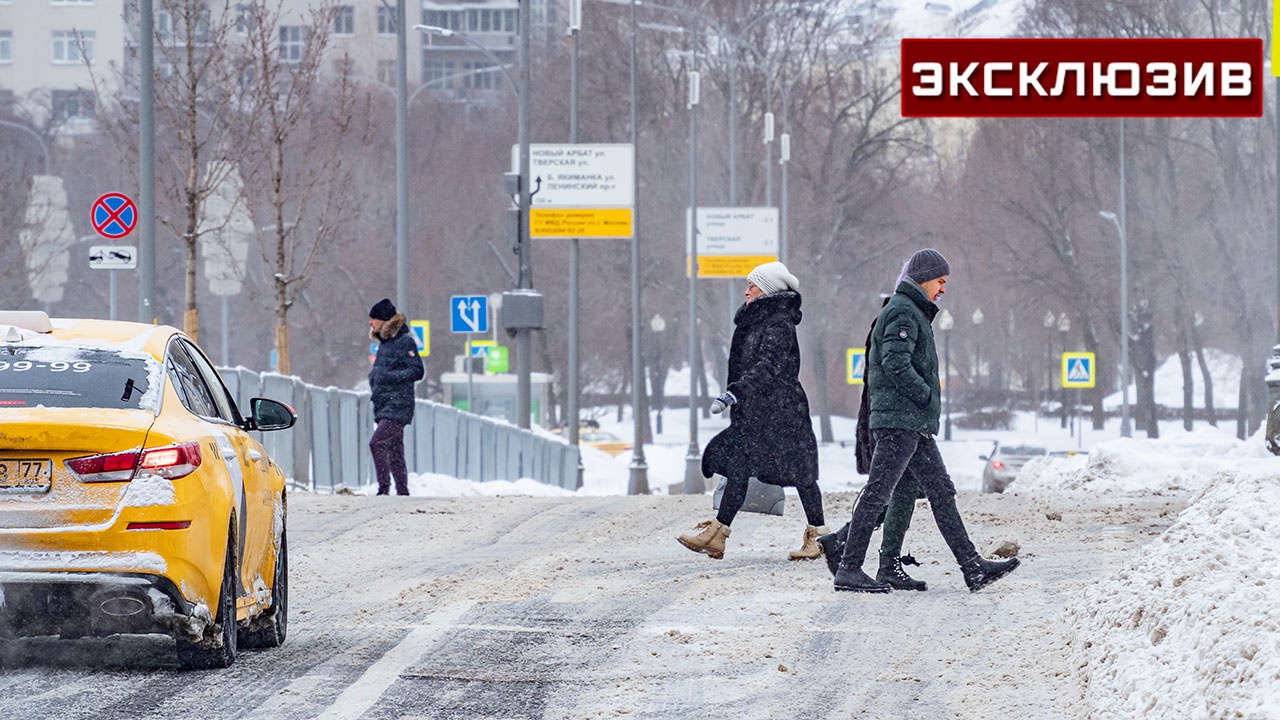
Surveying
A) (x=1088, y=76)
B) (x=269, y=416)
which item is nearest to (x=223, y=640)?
(x=269, y=416)

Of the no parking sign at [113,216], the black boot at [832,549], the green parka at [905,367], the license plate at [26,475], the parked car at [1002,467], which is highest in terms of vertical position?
the no parking sign at [113,216]

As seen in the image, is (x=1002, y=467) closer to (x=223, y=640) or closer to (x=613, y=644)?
(x=613, y=644)

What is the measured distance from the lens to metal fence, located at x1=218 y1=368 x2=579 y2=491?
78.8 ft

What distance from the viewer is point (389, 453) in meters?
19.4

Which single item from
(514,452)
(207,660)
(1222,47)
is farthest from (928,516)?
(1222,47)

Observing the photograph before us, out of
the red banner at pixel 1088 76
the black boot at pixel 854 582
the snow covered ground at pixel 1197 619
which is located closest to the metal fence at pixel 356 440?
the red banner at pixel 1088 76

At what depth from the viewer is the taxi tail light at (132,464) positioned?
7.05 metres

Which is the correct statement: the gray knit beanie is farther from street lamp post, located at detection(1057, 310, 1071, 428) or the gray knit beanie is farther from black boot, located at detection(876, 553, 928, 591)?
Answer: street lamp post, located at detection(1057, 310, 1071, 428)

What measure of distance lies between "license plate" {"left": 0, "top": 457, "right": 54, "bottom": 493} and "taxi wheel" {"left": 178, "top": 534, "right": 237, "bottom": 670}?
0.78 m

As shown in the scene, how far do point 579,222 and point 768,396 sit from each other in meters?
21.8

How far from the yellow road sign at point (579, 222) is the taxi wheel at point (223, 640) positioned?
25.5m

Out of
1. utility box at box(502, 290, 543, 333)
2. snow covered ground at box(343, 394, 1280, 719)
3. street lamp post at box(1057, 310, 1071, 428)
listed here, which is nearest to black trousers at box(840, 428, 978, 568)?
snow covered ground at box(343, 394, 1280, 719)

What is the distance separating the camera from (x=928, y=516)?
15414mm

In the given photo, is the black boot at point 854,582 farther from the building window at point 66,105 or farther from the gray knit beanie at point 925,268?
the building window at point 66,105
